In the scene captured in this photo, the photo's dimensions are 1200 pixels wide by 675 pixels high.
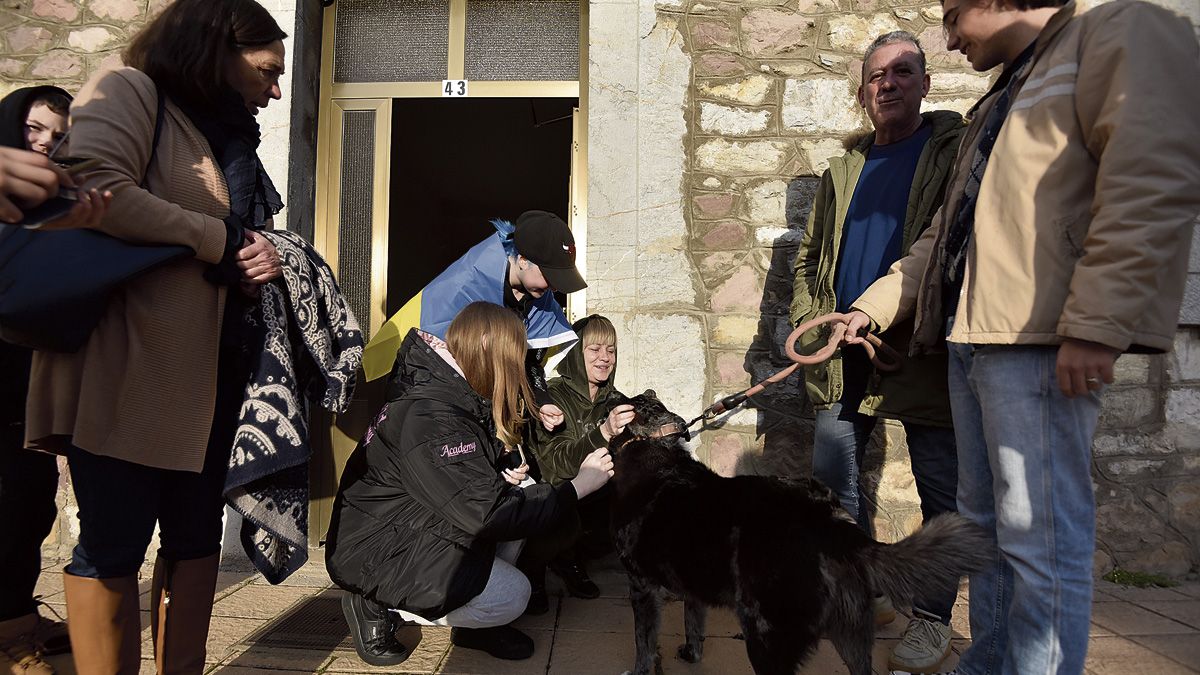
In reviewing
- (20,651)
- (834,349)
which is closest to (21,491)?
(20,651)

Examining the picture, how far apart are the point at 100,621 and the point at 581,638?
5.35 feet

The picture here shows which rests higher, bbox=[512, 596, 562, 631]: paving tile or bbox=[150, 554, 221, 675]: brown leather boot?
bbox=[150, 554, 221, 675]: brown leather boot

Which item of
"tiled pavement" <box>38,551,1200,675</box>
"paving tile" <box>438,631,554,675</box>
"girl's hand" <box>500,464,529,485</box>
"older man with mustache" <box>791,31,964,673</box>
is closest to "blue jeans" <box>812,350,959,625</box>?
"older man with mustache" <box>791,31,964,673</box>

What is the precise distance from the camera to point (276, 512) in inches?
78.5

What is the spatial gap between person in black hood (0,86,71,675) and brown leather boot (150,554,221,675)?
76 cm

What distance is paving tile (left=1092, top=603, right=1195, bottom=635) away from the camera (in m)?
2.83

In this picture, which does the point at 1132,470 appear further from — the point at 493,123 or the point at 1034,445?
the point at 493,123

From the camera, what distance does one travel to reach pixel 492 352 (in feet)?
8.16

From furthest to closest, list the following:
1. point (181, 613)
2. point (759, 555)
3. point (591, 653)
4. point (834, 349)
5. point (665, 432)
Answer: point (591, 653), point (665, 432), point (834, 349), point (759, 555), point (181, 613)

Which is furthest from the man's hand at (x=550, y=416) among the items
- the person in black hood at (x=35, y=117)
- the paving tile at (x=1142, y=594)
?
the paving tile at (x=1142, y=594)

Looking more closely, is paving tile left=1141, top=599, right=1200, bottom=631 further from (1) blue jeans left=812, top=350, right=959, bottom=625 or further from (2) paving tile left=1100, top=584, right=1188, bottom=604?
(1) blue jeans left=812, top=350, right=959, bottom=625

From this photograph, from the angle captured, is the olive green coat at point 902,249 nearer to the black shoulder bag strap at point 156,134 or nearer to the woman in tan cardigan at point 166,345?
the woman in tan cardigan at point 166,345

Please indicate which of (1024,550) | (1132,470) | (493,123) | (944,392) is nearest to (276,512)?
(1024,550)

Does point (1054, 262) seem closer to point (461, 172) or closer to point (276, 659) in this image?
point (276, 659)
